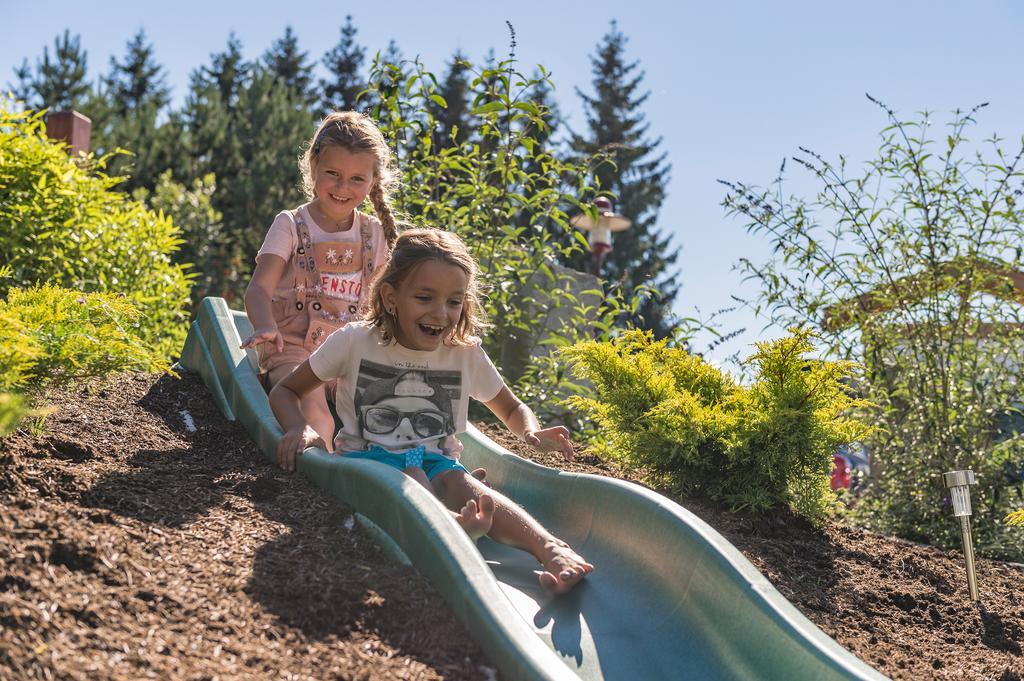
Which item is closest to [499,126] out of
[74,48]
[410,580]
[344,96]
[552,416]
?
[552,416]

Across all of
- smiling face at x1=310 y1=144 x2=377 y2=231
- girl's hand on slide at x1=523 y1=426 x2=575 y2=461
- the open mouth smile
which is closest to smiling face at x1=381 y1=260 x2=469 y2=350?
the open mouth smile

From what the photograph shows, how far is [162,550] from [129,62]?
2832 centimetres

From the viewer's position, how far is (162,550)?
2260mm

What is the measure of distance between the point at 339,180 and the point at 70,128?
3.76 m

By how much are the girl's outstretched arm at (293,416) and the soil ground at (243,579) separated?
9 centimetres

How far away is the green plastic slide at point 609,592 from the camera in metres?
2.13

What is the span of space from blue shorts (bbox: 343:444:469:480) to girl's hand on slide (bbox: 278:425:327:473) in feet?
0.41

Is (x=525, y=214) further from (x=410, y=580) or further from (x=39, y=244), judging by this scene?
(x=410, y=580)

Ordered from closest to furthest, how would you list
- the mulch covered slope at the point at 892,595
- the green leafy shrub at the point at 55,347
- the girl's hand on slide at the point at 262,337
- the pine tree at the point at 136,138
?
1. the green leafy shrub at the point at 55,347
2. the mulch covered slope at the point at 892,595
3. the girl's hand on slide at the point at 262,337
4. the pine tree at the point at 136,138

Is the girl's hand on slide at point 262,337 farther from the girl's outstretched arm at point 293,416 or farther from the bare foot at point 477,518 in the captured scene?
the bare foot at point 477,518

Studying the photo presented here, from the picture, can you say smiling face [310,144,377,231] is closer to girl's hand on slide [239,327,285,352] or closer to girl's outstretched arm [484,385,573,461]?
girl's hand on slide [239,327,285,352]

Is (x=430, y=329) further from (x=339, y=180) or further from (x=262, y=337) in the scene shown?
(x=339, y=180)

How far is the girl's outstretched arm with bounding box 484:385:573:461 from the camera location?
122 inches

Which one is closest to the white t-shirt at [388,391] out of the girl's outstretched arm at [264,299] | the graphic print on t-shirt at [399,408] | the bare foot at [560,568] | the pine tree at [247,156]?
the graphic print on t-shirt at [399,408]
